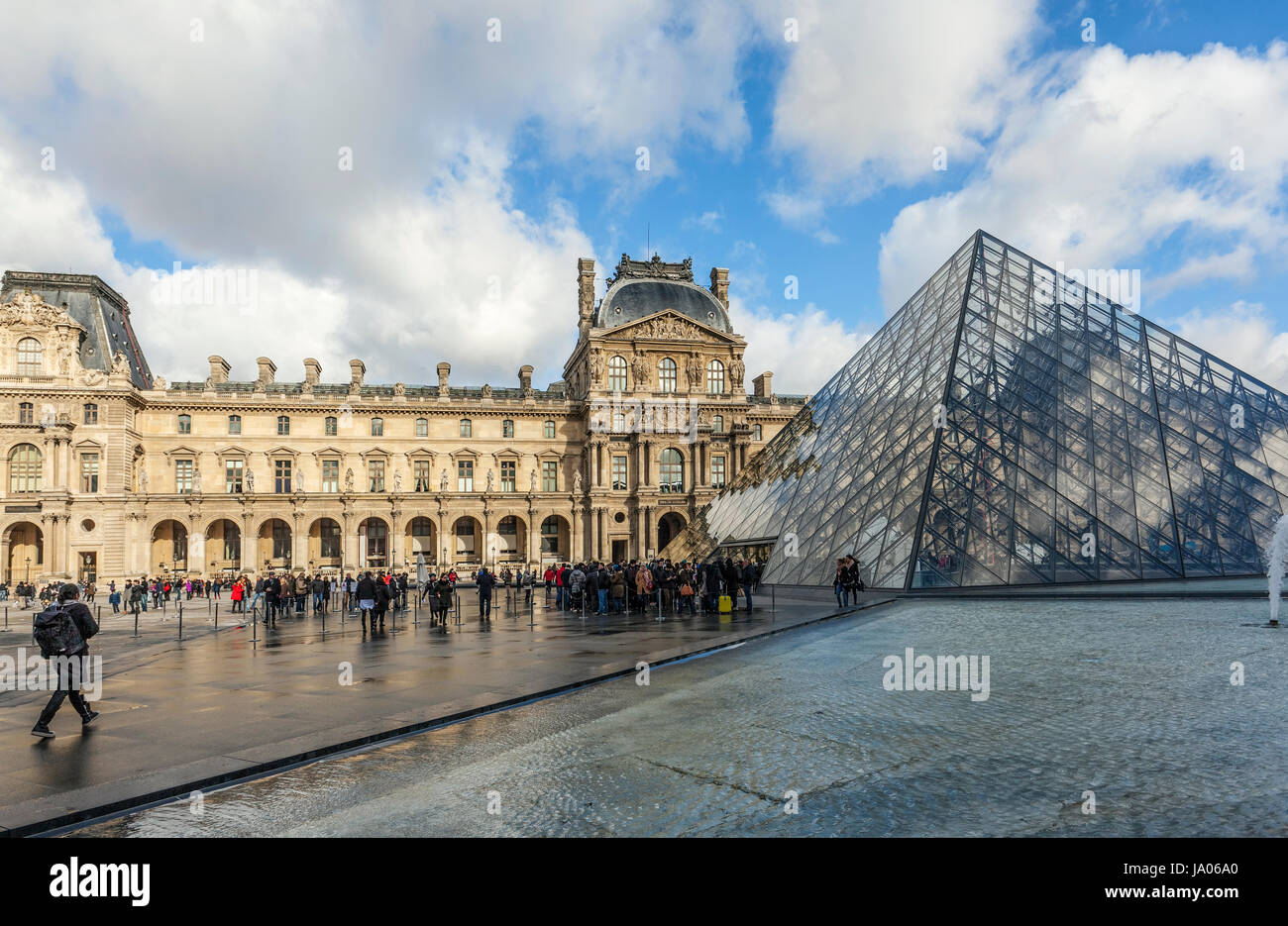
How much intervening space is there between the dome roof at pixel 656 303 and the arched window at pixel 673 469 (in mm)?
9878

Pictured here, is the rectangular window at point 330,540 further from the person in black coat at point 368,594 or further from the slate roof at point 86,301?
the person in black coat at point 368,594

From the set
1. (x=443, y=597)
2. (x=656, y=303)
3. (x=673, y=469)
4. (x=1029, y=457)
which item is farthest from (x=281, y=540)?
(x=1029, y=457)

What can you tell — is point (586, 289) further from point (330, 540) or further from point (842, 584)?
point (842, 584)

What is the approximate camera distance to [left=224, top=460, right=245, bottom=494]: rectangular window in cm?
5419

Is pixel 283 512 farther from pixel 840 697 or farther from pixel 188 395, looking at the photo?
pixel 840 697

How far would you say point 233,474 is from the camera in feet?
179

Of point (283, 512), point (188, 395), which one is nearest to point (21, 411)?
point (188, 395)

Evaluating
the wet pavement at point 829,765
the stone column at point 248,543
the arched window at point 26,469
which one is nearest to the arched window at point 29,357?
the arched window at point 26,469

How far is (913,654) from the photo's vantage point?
11.1 metres
